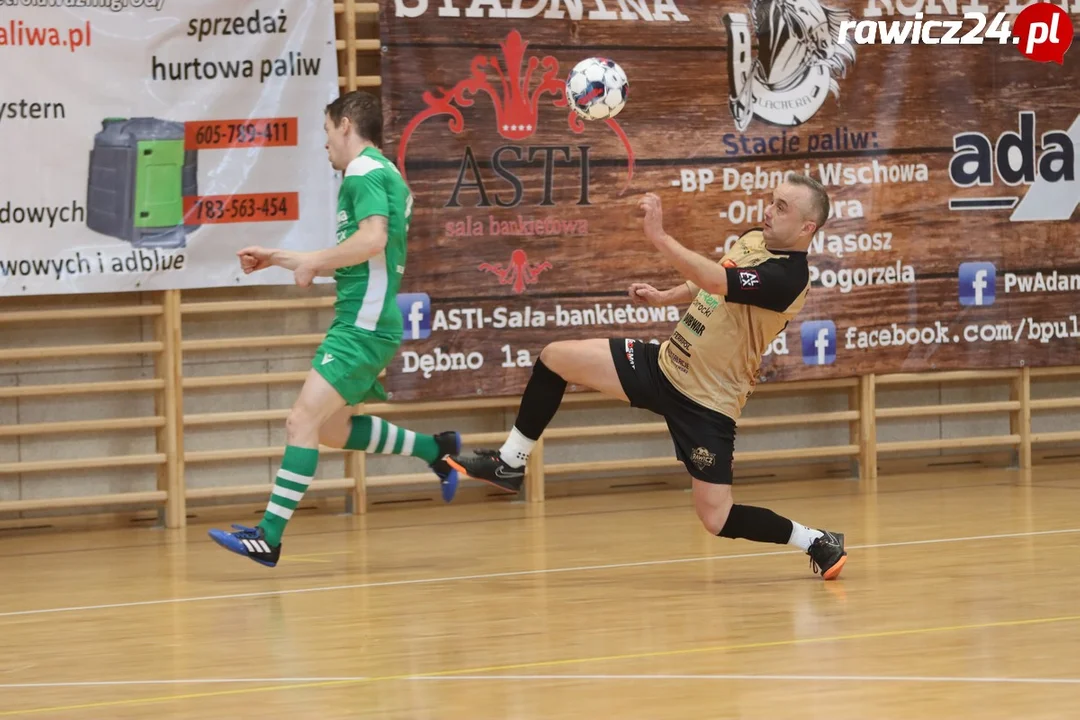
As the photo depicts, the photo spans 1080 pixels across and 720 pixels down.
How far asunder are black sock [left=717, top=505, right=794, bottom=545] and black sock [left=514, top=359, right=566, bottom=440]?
2.33 ft

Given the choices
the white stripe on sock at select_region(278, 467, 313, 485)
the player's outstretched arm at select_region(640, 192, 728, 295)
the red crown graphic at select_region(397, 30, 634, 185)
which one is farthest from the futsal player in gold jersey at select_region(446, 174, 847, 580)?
the red crown graphic at select_region(397, 30, 634, 185)

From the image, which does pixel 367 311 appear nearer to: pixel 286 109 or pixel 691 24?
pixel 286 109

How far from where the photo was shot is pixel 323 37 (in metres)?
7.49

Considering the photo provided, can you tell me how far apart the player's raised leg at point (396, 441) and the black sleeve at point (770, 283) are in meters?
1.39

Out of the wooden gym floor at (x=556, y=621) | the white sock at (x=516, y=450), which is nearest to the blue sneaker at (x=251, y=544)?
the wooden gym floor at (x=556, y=621)

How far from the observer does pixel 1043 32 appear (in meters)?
8.72

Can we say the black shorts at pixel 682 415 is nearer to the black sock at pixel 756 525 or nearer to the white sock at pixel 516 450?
the black sock at pixel 756 525

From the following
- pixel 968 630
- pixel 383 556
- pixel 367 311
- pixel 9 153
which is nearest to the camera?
pixel 968 630

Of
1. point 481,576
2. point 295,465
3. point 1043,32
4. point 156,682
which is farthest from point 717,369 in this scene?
point 1043,32

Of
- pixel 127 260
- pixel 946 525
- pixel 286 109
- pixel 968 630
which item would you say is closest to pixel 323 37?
pixel 286 109

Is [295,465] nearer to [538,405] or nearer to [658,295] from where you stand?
[538,405]

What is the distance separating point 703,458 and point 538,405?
614mm

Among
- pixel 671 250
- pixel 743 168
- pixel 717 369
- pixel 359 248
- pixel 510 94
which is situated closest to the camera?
pixel 671 250

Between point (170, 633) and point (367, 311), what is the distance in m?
1.53
